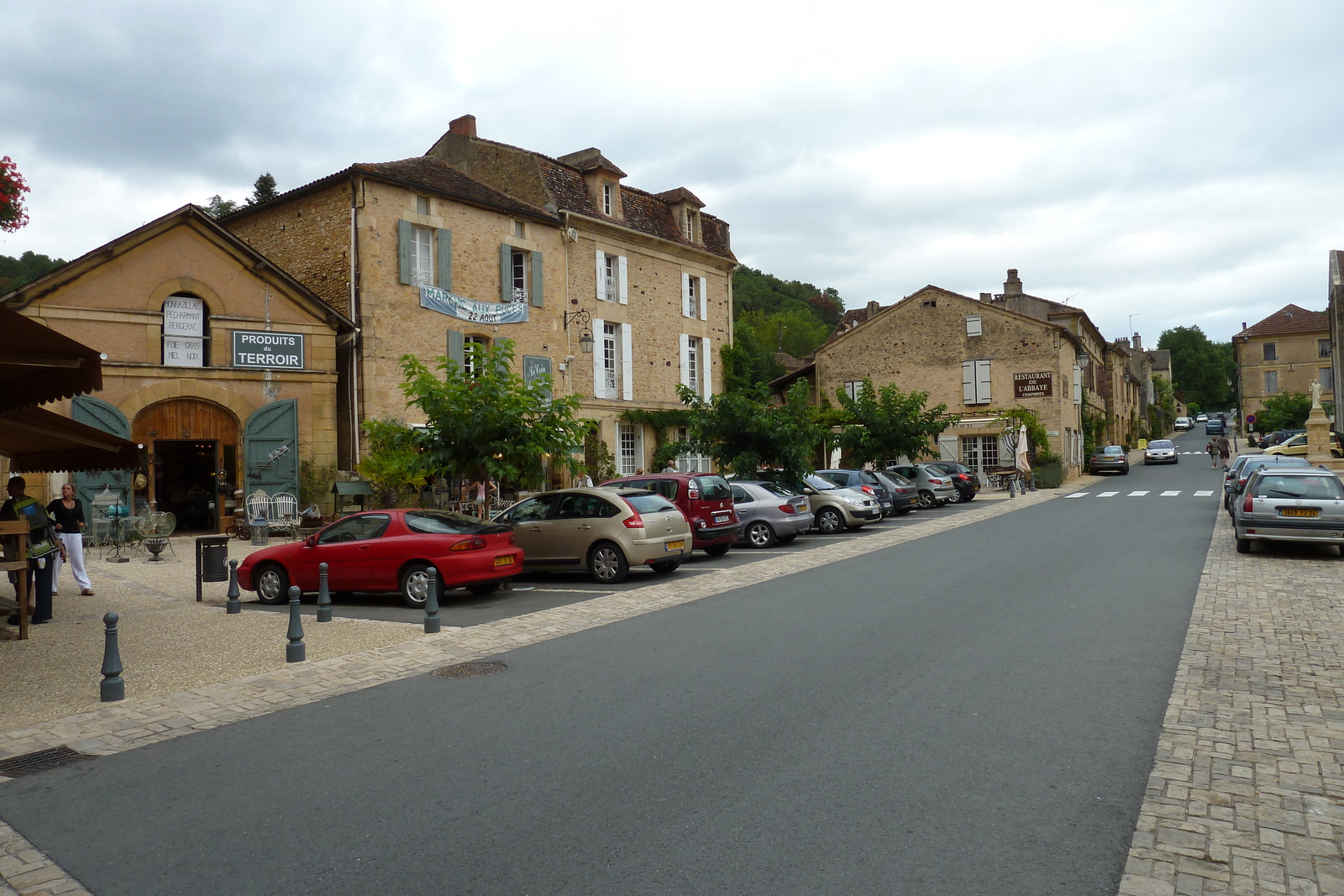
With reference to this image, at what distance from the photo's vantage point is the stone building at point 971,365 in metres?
39.2

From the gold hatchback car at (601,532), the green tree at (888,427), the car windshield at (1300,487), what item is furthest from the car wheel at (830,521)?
the green tree at (888,427)

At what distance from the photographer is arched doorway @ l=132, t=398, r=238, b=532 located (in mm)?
19672

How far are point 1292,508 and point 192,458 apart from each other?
22.0 metres

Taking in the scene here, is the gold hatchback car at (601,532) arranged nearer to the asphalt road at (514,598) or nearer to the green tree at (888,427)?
the asphalt road at (514,598)

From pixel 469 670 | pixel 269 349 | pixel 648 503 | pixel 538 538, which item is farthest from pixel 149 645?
pixel 269 349

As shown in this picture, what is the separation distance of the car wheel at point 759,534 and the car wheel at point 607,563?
A: 5.13 m

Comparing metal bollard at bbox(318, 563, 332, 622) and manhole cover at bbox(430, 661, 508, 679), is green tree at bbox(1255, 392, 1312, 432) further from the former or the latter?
manhole cover at bbox(430, 661, 508, 679)

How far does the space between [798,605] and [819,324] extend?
72957mm

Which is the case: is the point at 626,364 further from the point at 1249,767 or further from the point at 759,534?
the point at 1249,767

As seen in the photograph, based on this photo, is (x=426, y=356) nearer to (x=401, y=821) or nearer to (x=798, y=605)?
(x=798, y=605)

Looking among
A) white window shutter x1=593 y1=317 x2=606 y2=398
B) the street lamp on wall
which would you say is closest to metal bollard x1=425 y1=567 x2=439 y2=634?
the street lamp on wall

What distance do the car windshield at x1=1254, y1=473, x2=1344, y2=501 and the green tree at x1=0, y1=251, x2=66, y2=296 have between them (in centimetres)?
2279

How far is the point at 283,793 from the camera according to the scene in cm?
483

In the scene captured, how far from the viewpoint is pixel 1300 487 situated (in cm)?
1433
